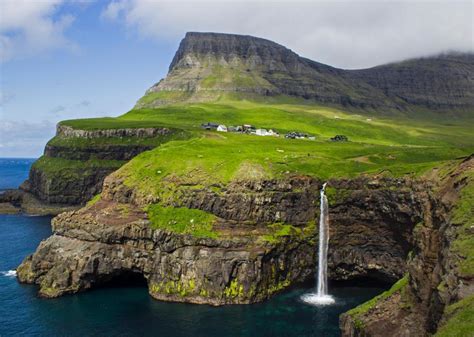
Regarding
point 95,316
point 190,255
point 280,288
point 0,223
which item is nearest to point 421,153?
point 280,288

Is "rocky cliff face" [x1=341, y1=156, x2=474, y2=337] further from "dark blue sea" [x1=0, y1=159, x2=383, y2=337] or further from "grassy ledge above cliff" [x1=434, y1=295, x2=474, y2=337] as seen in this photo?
"dark blue sea" [x1=0, y1=159, x2=383, y2=337]

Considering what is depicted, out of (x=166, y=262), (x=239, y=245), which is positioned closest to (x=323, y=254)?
(x=239, y=245)

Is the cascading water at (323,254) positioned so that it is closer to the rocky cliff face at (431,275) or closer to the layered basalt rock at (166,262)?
the layered basalt rock at (166,262)

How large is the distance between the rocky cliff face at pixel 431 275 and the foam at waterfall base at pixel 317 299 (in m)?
20.0

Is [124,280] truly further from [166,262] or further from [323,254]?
[323,254]

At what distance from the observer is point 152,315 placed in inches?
3174

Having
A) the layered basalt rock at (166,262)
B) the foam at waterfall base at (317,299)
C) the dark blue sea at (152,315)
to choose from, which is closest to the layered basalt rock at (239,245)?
the layered basalt rock at (166,262)

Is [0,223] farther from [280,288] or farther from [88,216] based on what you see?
[280,288]

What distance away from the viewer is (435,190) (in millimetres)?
68188

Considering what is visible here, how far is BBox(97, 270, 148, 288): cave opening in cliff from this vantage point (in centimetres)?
9698

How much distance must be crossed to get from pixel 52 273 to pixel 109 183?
26416mm

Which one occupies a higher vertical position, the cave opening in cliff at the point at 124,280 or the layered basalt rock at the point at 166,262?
the layered basalt rock at the point at 166,262

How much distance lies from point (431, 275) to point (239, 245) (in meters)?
41.0

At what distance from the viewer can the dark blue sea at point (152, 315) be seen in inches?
2899
